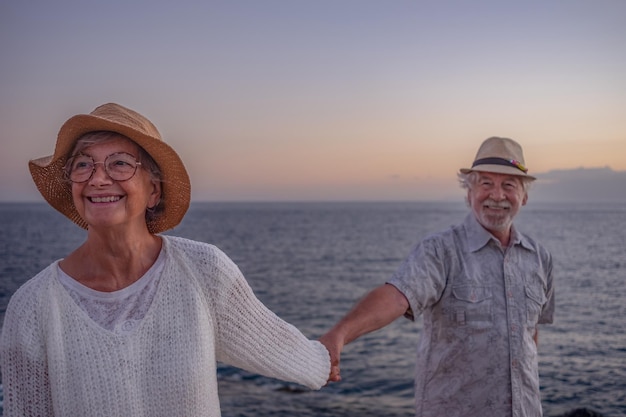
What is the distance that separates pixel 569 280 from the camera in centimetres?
3097

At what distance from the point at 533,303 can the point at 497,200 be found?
26.7 inches

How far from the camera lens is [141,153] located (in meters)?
2.55

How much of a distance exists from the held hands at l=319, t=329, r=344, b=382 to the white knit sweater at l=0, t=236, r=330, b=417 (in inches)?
27.8

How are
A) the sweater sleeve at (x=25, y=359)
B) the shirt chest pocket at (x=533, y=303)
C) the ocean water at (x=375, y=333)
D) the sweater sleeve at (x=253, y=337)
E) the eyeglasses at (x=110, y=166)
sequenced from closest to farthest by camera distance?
the sweater sleeve at (x=25, y=359), the eyeglasses at (x=110, y=166), the sweater sleeve at (x=253, y=337), the shirt chest pocket at (x=533, y=303), the ocean water at (x=375, y=333)

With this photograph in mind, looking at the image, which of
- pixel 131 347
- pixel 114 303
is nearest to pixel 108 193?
pixel 114 303

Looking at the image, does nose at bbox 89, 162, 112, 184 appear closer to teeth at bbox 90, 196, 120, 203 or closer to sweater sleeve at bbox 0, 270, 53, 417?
teeth at bbox 90, 196, 120, 203

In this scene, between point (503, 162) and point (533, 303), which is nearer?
point (533, 303)

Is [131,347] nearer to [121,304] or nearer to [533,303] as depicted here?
[121,304]

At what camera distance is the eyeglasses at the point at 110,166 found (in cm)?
245

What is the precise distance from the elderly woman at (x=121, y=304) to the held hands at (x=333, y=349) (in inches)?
23.5

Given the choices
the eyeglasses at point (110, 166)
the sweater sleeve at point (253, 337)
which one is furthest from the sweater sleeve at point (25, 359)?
the sweater sleeve at point (253, 337)

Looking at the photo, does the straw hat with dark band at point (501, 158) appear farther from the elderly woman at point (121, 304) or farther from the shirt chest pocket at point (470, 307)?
the elderly woman at point (121, 304)

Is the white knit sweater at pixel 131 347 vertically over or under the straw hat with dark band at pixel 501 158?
under

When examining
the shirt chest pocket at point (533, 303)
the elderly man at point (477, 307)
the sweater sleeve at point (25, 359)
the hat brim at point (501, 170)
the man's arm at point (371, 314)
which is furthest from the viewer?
the hat brim at point (501, 170)
